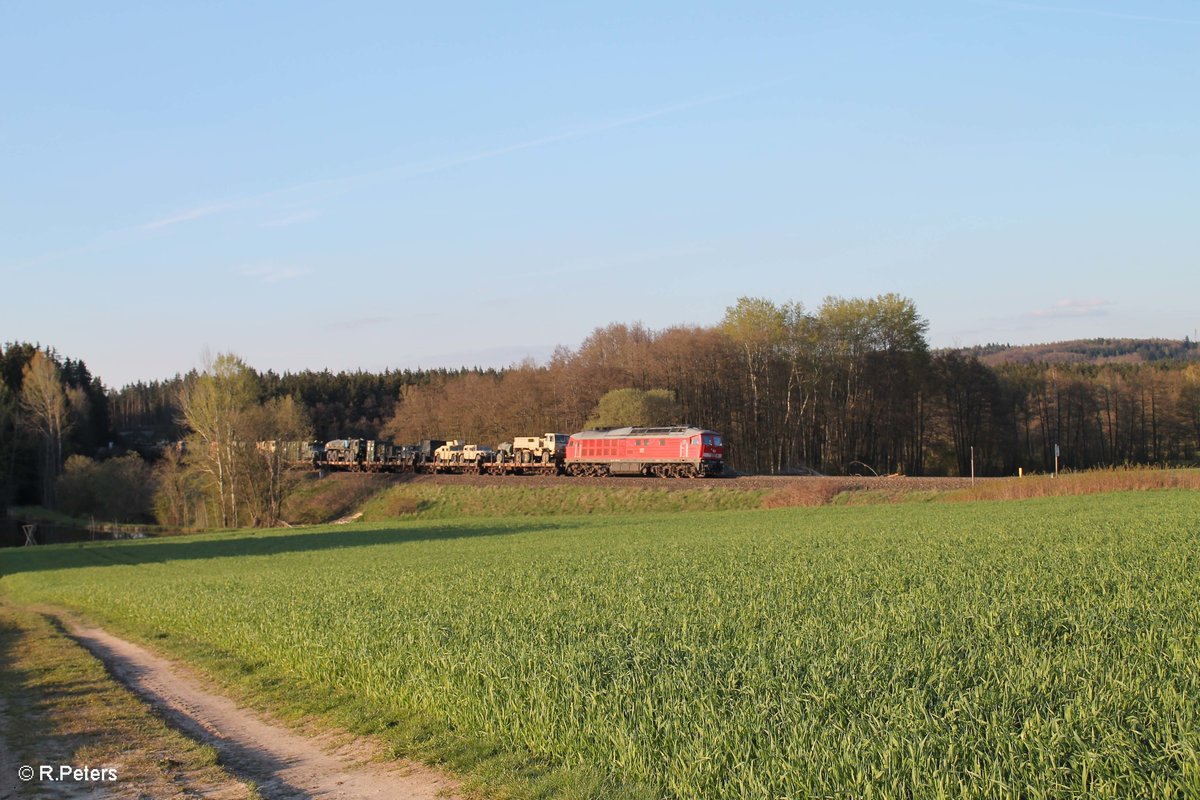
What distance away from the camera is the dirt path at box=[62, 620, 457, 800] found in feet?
28.6

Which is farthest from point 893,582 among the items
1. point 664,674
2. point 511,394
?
point 511,394

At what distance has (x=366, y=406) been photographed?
6452 inches

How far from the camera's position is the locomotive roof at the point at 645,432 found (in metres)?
62.0

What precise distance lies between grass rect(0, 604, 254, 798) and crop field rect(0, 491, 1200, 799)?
61.1 inches

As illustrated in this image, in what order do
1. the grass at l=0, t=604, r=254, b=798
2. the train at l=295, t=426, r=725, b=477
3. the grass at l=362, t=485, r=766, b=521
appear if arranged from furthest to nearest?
the train at l=295, t=426, r=725, b=477 < the grass at l=362, t=485, r=766, b=521 < the grass at l=0, t=604, r=254, b=798

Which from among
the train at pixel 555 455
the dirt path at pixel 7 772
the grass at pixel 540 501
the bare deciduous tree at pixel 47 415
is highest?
the bare deciduous tree at pixel 47 415

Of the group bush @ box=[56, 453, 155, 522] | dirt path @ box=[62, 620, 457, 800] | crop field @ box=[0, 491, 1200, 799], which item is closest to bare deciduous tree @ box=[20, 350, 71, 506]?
bush @ box=[56, 453, 155, 522]

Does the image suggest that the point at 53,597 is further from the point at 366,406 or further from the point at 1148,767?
the point at 366,406

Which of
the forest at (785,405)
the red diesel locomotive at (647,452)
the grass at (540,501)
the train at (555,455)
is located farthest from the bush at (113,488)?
the red diesel locomotive at (647,452)

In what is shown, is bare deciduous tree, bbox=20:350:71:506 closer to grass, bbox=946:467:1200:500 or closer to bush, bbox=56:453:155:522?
bush, bbox=56:453:155:522

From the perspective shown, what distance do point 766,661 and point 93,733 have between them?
25.4 feet

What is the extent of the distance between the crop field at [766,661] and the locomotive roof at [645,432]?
3776 centimetres

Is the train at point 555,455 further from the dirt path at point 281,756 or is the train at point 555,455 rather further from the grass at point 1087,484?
the dirt path at point 281,756

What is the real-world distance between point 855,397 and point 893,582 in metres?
71.6
